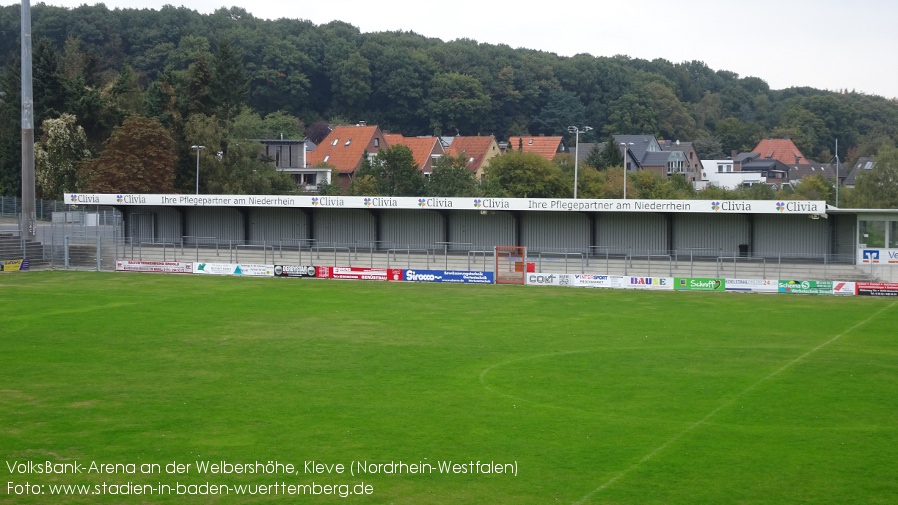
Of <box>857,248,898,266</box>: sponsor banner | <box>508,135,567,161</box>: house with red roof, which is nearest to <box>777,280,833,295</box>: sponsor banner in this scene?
<box>857,248,898,266</box>: sponsor banner

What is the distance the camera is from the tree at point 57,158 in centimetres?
8675

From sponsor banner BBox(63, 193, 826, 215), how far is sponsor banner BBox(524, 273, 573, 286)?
4914mm

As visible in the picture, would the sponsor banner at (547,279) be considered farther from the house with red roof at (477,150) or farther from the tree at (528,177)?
the house with red roof at (477,150)

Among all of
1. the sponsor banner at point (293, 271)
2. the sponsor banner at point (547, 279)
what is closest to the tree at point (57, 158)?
the sponsor banner at point (293, 271)

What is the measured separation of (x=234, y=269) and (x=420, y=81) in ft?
366

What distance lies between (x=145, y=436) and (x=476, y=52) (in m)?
169

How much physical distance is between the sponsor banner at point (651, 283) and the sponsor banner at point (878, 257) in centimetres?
1069

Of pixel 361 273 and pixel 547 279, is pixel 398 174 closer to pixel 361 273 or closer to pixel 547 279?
pixel 361 273

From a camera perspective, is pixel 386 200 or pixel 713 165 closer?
pixel 386 200

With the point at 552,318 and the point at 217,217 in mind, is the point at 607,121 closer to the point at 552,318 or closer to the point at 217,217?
the point at 217,217

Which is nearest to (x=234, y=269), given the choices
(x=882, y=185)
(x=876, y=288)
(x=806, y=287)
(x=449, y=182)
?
(x=449, y=182)

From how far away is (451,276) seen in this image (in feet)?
181

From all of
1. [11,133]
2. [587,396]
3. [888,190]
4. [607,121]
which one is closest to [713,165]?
[607,121]

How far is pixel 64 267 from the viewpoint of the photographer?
2462 inches
